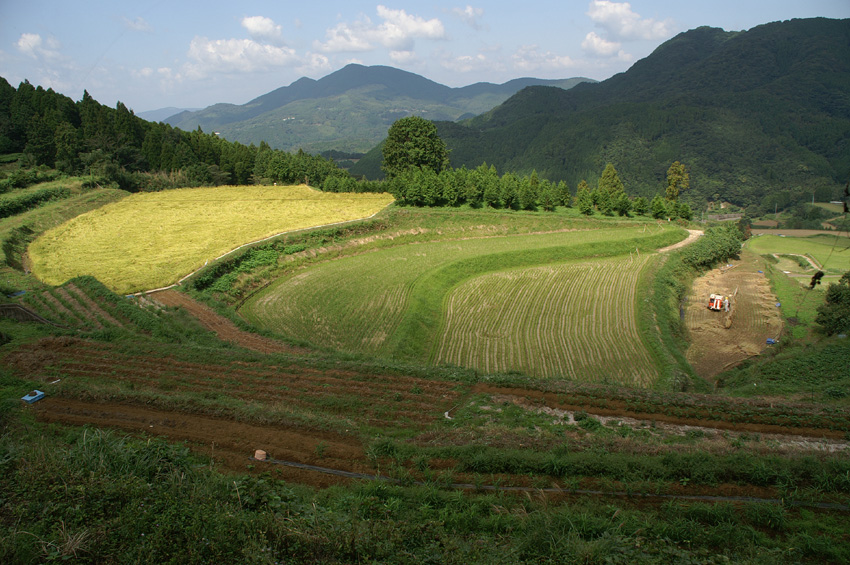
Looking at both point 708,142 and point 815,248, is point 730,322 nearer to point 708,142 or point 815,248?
point 815,248

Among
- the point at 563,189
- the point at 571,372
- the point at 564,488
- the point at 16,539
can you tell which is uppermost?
the point at 563,189

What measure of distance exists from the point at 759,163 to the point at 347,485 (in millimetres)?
134063

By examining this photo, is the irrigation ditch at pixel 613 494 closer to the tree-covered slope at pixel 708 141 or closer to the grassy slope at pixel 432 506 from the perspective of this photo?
the grassy slope at pixel 432 506

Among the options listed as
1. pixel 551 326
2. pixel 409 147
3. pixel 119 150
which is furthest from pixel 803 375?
pixel 119 150

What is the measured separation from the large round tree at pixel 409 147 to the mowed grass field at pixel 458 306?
2029 cm

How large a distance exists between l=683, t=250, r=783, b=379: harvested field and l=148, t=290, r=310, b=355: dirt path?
56.7 feet

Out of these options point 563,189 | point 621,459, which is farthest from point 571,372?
point 563,189

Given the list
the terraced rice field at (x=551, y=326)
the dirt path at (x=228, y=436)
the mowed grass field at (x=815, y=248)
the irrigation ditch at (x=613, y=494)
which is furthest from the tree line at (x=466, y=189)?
the irrigation ditch at (x=613, y=494)

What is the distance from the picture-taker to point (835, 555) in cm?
633

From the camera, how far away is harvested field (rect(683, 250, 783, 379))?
803 inches

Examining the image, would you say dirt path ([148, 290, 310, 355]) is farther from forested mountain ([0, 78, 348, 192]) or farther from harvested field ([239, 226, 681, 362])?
forested mountain ([0, 78, 348, 192])

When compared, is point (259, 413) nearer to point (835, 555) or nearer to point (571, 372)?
point (835, 555)

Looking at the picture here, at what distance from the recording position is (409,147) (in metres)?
53.0

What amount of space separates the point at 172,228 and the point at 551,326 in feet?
89.9
